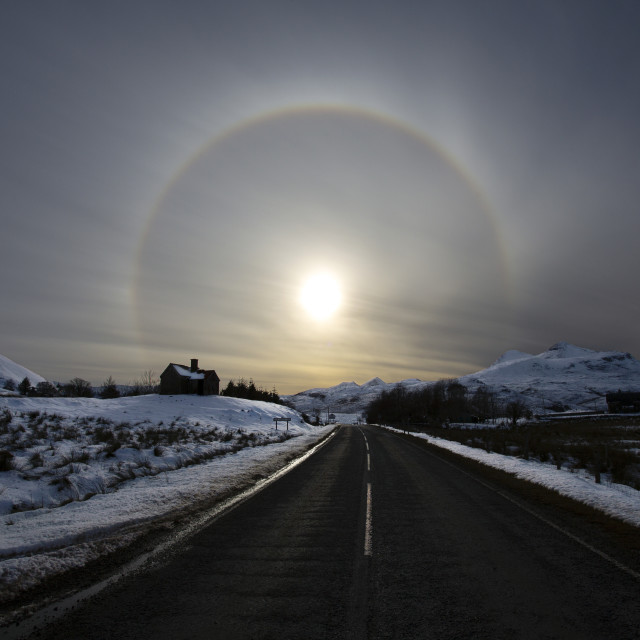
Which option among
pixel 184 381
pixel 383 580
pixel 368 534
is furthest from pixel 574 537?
pixel 184 381

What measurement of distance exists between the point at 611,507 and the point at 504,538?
13.7 ft

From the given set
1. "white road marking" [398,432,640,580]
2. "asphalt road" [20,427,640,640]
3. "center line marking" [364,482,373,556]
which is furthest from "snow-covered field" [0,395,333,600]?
"white road marking" [398,432,640,580]

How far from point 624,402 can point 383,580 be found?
14338 cm

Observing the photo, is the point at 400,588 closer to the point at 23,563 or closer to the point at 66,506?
the point at 23,563

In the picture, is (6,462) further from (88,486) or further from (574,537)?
(574,537)

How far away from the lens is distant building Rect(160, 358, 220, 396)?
80.8 metres

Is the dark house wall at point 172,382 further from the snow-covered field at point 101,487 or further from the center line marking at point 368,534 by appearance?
the center line marking at point 368,534

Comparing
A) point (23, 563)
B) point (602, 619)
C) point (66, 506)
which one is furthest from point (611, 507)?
Answer: point (66, 506)

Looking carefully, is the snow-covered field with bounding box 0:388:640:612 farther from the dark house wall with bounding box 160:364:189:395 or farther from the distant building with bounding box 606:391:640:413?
the distant building with bounding box 606:391:640:413

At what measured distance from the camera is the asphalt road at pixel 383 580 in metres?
4.33

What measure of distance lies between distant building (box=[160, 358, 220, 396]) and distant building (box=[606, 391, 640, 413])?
355 ft

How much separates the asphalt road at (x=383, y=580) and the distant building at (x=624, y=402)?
Answer: 13298cm

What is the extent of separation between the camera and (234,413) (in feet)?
160

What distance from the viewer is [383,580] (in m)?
5.59
